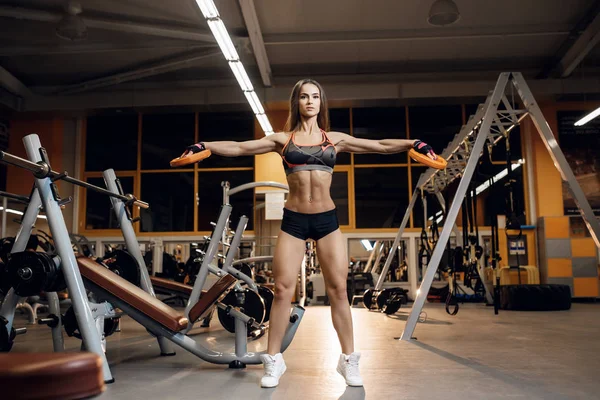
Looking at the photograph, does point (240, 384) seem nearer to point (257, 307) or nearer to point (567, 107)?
point (257, 307)

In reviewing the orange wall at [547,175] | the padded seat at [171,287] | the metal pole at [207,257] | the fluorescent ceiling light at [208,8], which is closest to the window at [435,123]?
the orange wall at [547,175]

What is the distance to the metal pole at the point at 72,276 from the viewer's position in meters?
2.65

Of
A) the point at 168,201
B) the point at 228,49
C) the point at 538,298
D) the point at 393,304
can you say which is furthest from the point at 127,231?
the point at 168,201

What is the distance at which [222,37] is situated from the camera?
7.35 meters

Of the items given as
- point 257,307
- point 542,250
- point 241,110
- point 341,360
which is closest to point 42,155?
point 341,360

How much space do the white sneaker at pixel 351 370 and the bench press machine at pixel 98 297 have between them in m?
0.46

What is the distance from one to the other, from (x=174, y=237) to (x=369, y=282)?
14.1 ft

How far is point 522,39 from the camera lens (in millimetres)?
9430

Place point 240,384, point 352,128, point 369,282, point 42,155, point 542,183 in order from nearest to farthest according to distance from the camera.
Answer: point 240,384
point 42,155
point 369,282
point 542,183
point 352,128

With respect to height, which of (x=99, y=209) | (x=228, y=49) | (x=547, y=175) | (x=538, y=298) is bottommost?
(x=538, y=298)

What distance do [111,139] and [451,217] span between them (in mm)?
9368

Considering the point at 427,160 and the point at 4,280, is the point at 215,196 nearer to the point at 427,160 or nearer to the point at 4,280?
the point at 4,280

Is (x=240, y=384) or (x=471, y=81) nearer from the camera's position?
(x=240, y=384)

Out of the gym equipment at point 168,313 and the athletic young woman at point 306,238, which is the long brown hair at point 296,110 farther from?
the gym equipment at point 168,313
